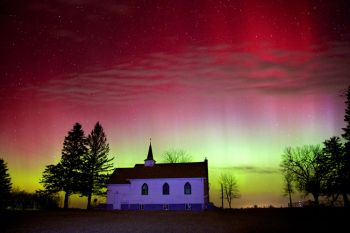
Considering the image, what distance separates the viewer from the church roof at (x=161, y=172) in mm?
52188

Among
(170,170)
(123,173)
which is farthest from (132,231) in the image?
(123,173)

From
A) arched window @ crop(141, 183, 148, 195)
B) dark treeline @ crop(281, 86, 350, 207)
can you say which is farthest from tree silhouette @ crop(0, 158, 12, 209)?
dark treeline @ crop(281, 86, 350, 207)

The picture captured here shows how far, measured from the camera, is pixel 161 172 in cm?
5400

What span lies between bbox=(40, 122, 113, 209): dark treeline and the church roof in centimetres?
259

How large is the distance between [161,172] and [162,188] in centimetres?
297

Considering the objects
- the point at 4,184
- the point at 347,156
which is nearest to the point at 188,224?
the point at 347,156

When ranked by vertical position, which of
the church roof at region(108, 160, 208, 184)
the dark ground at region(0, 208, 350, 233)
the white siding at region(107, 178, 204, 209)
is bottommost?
the dark ground at region(0, 208, 350, 233)

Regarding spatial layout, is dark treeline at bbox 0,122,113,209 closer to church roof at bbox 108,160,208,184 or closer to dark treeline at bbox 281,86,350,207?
church roof at bbox 108,160,208,184

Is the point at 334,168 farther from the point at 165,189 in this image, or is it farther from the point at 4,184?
the point at 4,184

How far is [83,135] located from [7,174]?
18955 mm

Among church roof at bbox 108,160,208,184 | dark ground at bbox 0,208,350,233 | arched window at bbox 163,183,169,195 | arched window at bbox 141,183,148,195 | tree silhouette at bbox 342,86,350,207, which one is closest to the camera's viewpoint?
dark ground at bbox 0,208,350,233

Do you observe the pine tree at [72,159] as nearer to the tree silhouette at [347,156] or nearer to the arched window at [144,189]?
the arched window at [144,189]

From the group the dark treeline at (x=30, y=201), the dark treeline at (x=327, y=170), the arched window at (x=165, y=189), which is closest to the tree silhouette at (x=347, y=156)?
the dark treeline at (x=327, y=170)

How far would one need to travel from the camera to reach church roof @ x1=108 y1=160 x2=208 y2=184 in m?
52.2
